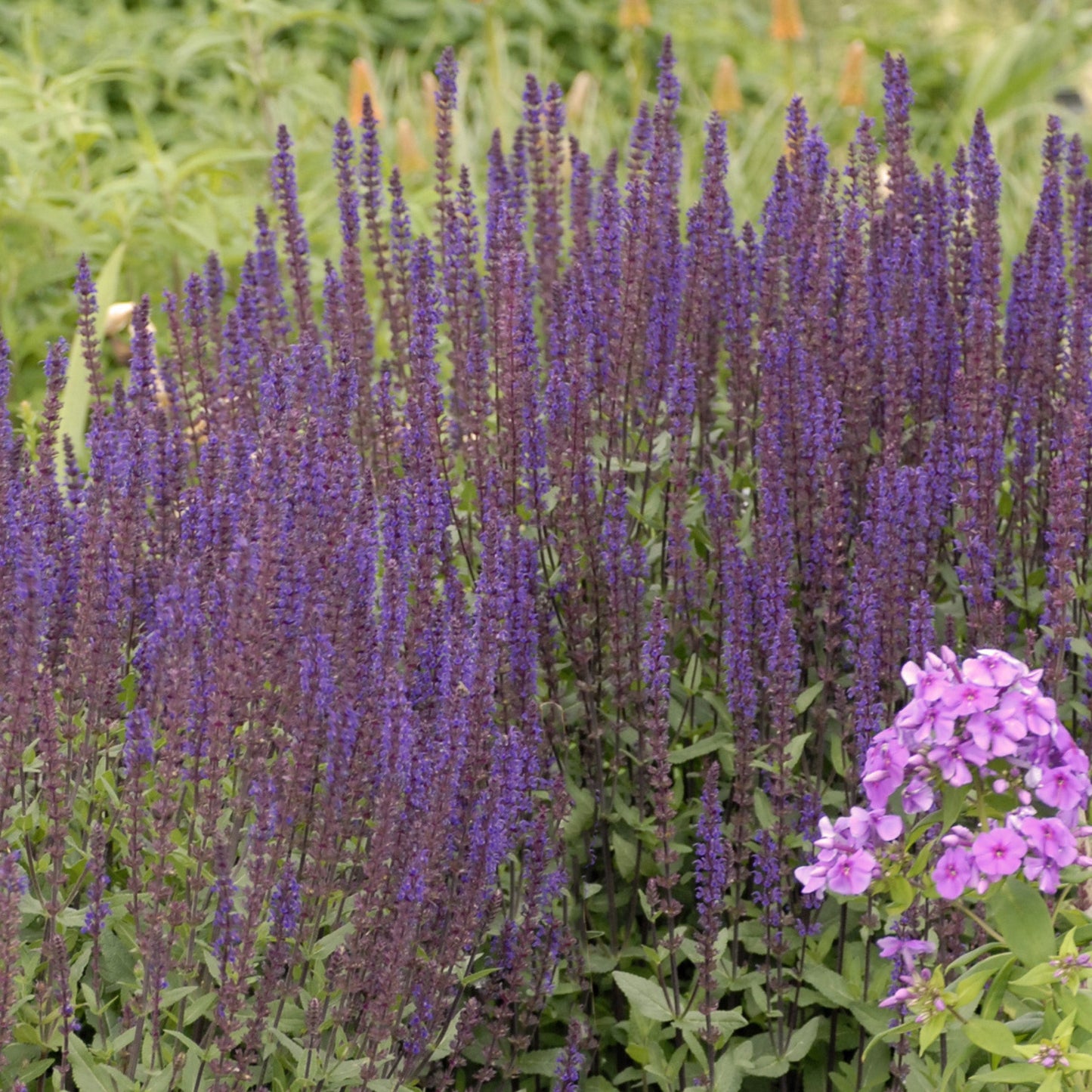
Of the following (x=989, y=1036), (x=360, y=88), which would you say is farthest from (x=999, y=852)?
(x=360, y=88)

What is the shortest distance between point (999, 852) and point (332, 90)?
7.65 m

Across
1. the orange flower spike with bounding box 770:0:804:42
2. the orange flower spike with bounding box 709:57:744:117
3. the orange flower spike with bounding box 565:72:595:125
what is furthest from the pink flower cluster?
the orange flower spike with bounding box 770:0:804:42

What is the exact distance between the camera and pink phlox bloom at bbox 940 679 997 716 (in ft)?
7.96

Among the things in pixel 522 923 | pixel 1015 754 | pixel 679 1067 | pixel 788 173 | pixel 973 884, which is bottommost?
pixel 679 1067

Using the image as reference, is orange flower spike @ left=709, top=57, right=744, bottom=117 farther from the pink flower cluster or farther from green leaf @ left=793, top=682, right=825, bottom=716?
the pink flower cluster

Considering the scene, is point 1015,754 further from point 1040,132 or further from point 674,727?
point 1040,132

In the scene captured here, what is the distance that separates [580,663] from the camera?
3.48 metres

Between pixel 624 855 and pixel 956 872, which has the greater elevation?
pixel 956 872

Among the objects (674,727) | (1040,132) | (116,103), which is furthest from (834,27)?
(674,727)

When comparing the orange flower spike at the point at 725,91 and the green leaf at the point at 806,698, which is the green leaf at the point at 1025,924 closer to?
the green leaf at the point at 806,698

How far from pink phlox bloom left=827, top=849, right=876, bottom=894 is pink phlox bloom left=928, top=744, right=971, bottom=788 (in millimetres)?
205

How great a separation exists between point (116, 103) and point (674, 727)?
9254 millimetres

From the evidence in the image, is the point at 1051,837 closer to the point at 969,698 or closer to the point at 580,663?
the point at 969,698

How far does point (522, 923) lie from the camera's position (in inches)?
124
